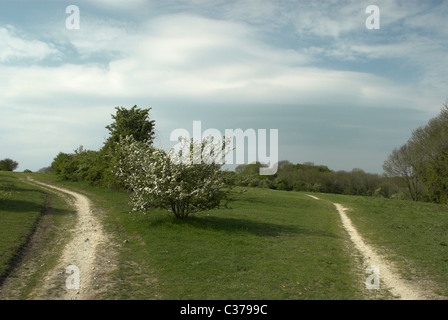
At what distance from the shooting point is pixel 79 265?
9.91 metres

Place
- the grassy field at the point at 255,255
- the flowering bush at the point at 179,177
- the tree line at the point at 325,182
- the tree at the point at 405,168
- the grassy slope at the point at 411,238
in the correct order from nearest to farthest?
the grassy field at the point at 255,255 → the grassy slope at the point at 411,238 → the flowering bush at the point at 179,177 → the tree at the point at 405,168 → the tree line at the point at 325,182

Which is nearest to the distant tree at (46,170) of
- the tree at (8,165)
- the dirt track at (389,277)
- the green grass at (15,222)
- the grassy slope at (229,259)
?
the tree at (8,165)

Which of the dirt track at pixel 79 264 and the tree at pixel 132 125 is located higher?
the tree at pixel 132 125

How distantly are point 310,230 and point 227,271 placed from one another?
8060mm

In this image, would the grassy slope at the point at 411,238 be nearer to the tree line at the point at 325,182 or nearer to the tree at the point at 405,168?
the tree at the point at 405,168

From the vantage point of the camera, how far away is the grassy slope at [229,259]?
8.52 m

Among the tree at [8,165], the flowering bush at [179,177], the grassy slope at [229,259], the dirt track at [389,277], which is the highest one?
the tree at [8,165]

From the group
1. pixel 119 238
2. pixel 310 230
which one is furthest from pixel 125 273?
pixel 310 230

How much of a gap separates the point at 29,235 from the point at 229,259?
23.6ft

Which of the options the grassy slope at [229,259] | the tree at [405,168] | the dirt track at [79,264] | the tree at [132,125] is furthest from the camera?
the tree at [405,168]

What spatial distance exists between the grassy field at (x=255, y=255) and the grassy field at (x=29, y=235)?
182 cm

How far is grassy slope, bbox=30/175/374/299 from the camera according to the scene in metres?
8.52
